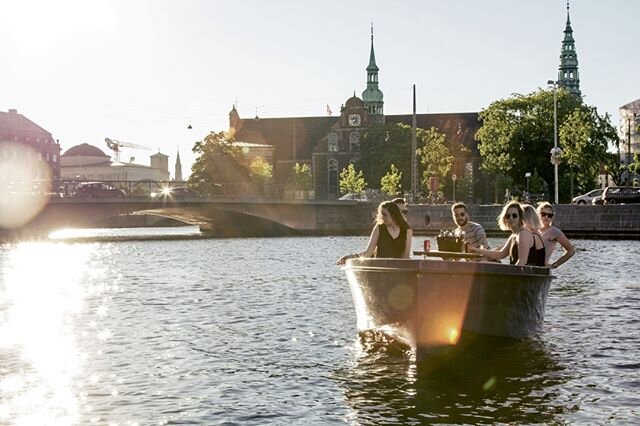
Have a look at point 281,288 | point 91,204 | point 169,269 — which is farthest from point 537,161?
point 281,288

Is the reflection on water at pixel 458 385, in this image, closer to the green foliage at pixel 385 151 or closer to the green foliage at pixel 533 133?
the green foliage at pixel 533 133

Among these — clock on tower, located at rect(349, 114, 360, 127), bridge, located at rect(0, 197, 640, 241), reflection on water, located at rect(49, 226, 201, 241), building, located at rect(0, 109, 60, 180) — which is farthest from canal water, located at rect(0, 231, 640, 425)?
building, located at rect(0, 109, 60, 180)

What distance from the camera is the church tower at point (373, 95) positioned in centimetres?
14981

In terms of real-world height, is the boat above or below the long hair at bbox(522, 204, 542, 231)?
below

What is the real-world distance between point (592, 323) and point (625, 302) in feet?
14.6

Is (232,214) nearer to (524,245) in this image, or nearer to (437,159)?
(437,159)

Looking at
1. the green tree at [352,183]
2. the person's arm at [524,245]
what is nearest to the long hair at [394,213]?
the person's arm at [524,245]

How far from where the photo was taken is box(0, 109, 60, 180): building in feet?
477

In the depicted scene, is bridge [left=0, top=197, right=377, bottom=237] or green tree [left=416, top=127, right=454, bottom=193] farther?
green tree [left=416, top=127, right=454, bottom=193]

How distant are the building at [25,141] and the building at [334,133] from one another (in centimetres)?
2918

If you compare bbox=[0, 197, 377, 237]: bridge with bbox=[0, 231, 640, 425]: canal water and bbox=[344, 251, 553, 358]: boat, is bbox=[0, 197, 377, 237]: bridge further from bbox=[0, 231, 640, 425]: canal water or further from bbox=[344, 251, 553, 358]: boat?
bbox=[344, 251, 553, 358]: boat

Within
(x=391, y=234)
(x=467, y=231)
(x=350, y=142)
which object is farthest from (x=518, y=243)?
(x=350, y=142)

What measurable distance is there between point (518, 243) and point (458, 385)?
2.96 m

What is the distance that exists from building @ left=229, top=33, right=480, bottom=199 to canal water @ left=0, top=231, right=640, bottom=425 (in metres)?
99.3
